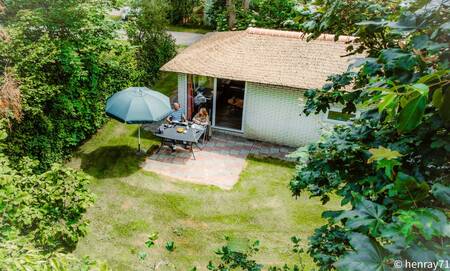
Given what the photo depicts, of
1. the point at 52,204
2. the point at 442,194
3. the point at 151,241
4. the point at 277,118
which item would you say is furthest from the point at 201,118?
the point at 442,194

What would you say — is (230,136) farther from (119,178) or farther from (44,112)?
(44,112)

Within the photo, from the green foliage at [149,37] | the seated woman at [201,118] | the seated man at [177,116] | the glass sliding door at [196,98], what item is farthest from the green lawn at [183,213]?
the green foliage at [149,37]

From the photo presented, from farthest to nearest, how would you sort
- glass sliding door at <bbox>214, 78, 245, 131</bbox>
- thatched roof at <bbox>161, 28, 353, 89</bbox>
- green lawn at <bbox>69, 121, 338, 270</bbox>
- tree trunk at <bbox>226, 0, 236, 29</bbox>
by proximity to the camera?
1. tree trunk at <bbox>226, 0, 236, 29</bbox>
2. glass sliding door at <bbox>214, 78, 245, 131</bbox>
3. thatched roof at <bbox>161, 28, 353, 89</bbox>
4. green lawn at <bbox>69, 121, 338, 270</bbox>

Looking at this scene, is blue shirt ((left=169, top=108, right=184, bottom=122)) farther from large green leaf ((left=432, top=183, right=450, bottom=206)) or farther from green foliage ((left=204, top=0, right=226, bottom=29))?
green foliage ((left=204, top=0, right=226, bottom=29))

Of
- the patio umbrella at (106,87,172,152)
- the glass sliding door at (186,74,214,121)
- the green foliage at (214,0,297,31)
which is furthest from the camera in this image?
the green foliage at (214,0,297,31)

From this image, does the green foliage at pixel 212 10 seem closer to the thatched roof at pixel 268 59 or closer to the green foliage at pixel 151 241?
the thatched roof at pixel 268 59

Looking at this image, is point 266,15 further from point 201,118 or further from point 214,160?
point 214,160

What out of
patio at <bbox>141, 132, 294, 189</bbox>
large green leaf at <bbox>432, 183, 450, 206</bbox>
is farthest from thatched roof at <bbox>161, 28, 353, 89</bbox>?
large green leaf at <bbox>432, 183, 450, 206</bbox>
